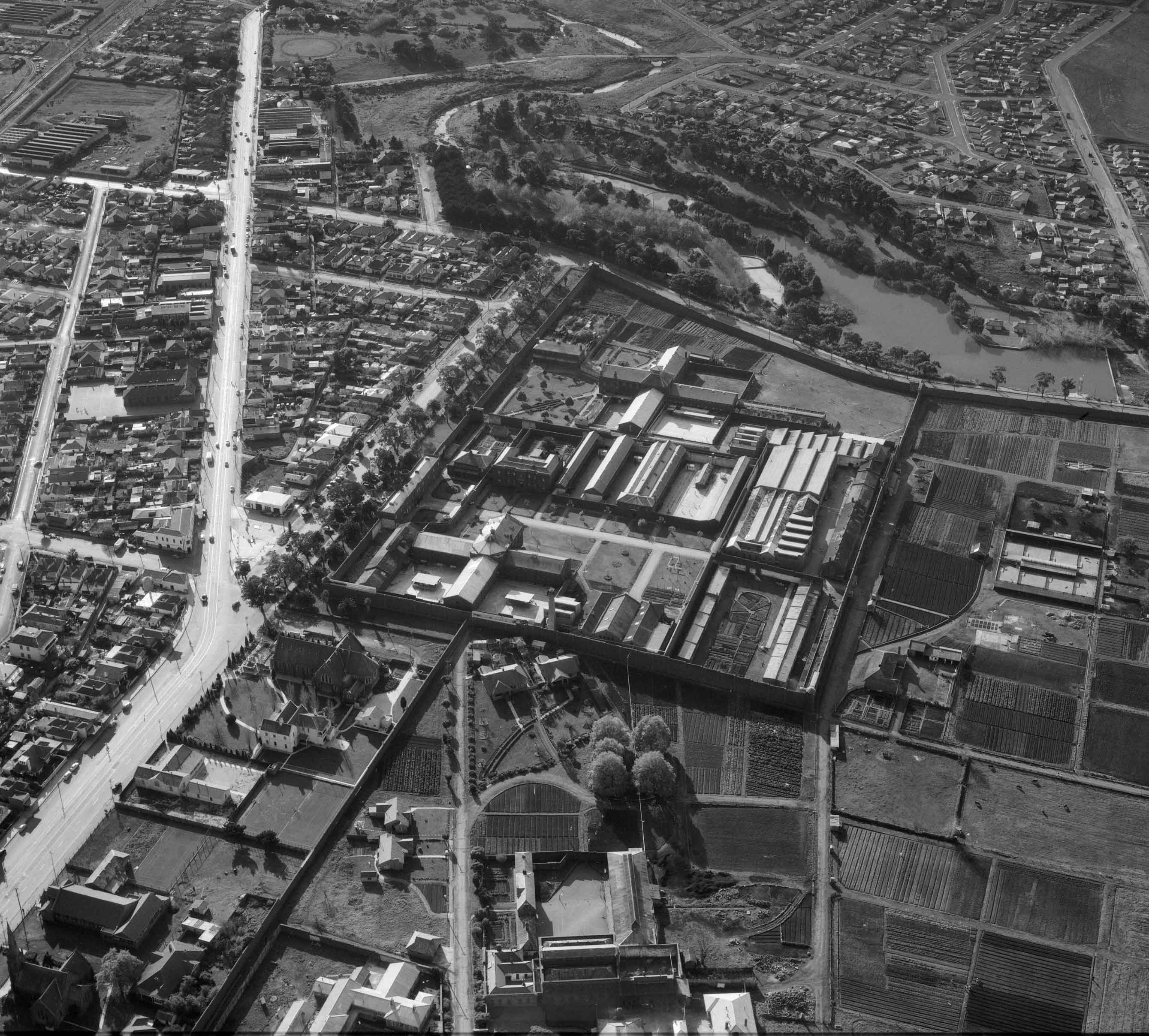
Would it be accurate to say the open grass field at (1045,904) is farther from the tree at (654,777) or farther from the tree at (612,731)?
the tree at (612,731)

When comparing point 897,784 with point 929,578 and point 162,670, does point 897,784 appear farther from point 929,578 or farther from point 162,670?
point 162,670

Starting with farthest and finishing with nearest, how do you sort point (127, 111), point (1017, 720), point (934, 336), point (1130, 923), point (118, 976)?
point (127, 111), point (934, 336), point (1017, 720), point (1130, 923), point (118, 976)

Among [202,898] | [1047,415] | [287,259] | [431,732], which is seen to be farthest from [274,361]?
[1047,415]

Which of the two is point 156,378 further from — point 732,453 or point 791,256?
point 791,256

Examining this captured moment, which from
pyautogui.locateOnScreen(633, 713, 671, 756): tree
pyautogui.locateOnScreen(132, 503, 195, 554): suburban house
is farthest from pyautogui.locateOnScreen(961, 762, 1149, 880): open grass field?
pyautogui.locateOnScreen(132, 503, 195, 554): suburban house

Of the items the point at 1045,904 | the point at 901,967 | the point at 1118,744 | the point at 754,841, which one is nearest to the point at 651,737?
the point at 754,841

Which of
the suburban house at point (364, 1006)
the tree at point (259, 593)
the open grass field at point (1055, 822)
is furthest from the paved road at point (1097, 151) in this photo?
the suburban house at point (364, 1006)
